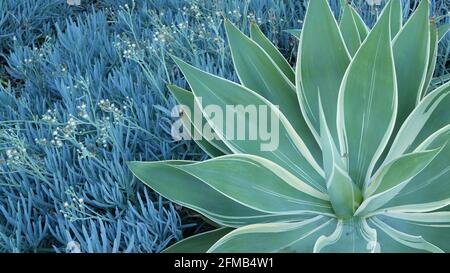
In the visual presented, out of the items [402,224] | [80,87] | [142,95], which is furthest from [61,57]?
[402,224]

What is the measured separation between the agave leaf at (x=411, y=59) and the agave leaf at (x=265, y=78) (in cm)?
21

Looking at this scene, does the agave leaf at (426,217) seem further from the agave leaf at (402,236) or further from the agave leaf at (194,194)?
the agave leaf at (194,194)

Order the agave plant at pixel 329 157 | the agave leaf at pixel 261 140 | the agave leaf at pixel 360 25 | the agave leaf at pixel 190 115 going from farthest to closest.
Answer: the agave leaf at pixel 360 25, the agave leaf at pixel 190 115, the agave leaf at pixel 261 140, the agave plant at pixel 329 157

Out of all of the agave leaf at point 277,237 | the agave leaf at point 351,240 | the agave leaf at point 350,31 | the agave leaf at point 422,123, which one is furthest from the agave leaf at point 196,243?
the agave leaf at point 350,31

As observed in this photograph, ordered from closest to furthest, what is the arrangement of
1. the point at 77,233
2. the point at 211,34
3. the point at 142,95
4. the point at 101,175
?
the point at 77,233
the point at 101,175
the point at 142,95
the point at 211,34

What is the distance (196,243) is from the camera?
3.94 feet

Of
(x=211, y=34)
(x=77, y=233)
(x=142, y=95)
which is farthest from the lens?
(x=211, y=34)

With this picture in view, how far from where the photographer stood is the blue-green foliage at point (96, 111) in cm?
130

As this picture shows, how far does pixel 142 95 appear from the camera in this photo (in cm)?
164

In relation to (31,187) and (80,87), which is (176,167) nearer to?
(31,187)

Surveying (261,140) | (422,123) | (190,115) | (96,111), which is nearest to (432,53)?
(422,123)

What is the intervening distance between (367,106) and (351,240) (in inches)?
10.8
